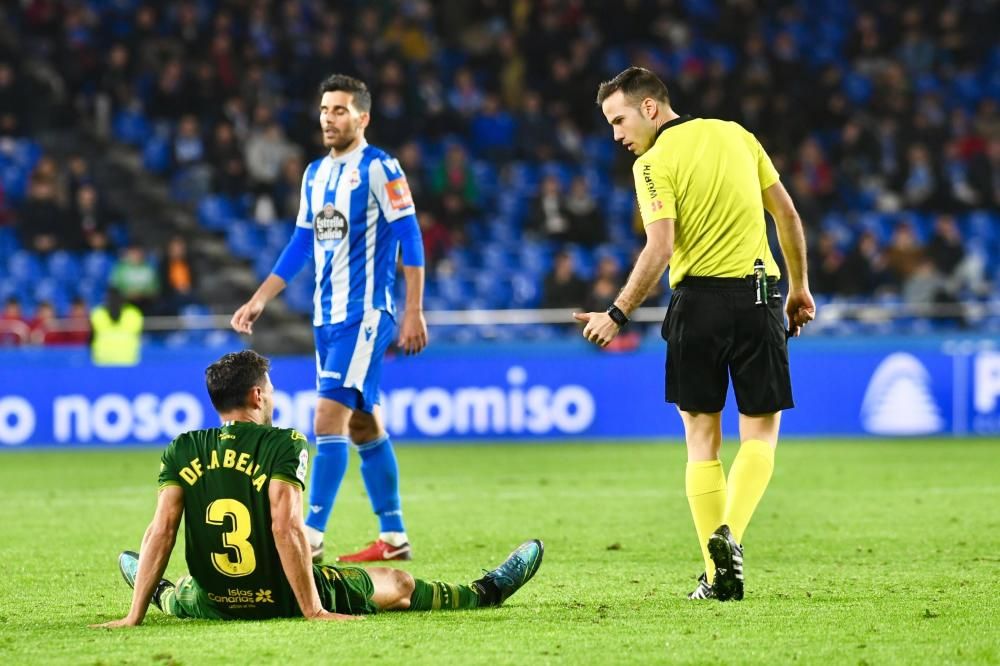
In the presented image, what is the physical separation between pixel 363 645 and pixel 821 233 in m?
17.2

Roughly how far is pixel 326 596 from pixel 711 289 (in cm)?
194

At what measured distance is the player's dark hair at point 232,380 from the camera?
5.50 m

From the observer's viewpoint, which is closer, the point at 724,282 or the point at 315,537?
the point at 724,282

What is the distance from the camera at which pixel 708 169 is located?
20.8 feet

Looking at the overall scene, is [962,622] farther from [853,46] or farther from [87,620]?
[853,46]

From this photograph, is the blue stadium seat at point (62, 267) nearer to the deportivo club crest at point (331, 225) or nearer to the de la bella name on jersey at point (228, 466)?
the deportivo club crest at point (331, 225)

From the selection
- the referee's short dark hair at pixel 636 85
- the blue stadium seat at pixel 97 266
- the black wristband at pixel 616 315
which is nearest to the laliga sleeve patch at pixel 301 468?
the black wristband at pixel 616 315

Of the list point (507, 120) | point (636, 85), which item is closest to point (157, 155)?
point (507, 120)

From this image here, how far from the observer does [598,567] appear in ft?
24.3

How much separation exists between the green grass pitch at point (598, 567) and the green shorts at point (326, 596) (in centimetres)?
10

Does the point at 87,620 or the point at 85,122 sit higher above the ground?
the point at 85,122

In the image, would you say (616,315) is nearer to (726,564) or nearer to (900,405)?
(726,564)

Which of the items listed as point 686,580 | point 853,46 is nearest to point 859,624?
point 686,580

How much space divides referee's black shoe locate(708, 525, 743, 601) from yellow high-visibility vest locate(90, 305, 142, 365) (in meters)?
12.2
